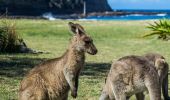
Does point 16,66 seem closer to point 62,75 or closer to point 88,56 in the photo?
point 88,56

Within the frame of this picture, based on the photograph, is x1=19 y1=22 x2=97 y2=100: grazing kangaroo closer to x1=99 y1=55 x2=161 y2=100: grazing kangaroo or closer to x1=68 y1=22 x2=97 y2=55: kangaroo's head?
x1=68 y1=22 x2=97 y2=55: kangaroo's head

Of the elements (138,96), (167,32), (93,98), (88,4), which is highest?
(138,96)

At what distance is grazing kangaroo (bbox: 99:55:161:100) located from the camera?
5777 mm

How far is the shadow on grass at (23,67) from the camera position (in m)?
11.6

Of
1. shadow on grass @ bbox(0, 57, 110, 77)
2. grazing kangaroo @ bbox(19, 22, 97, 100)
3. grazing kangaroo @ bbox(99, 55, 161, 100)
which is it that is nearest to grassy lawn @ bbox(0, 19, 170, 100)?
shadow on grass @ bbox(0, 57, 110, 77)

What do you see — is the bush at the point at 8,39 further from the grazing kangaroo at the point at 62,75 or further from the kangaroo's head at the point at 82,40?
the kangaroo's head at the point at 82,40

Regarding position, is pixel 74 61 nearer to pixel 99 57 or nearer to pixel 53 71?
pixel 53 71

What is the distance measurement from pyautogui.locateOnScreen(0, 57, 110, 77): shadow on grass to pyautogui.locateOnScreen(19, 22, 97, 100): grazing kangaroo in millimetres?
4717

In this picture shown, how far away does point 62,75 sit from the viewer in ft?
21.5

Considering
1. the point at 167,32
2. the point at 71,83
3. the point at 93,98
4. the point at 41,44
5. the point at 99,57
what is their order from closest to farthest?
the point at 71,83
the point at 93,98
the point at 99,57
the point at 41,44
the point at 167,32

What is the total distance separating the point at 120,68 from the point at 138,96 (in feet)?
2.36

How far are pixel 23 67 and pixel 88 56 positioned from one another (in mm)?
3254

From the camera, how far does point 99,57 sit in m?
15.4

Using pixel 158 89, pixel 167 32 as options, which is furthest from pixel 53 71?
pixel 167 32
